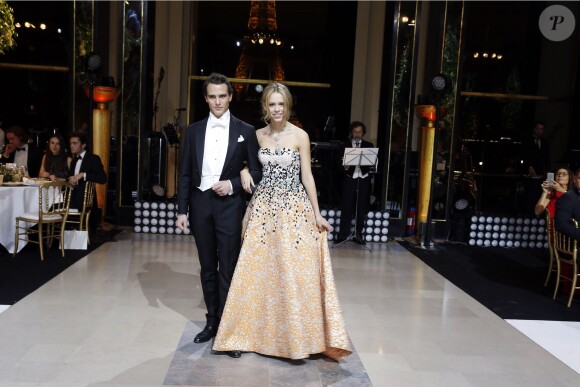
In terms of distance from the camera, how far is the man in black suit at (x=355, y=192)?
754 centimetres

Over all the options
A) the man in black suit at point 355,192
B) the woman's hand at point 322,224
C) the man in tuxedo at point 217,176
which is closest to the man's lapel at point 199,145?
the man in tuxedo at point 217,176

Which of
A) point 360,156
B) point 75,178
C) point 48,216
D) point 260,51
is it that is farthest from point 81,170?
point 260,51

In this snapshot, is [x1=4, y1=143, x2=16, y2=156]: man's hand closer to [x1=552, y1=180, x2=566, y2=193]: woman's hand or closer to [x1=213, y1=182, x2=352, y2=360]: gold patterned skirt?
[x1=213, y1=182, x2=352, y2=360]: gold patterned skirt

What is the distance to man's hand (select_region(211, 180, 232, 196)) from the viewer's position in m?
3.32

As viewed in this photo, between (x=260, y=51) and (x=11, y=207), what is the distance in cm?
757

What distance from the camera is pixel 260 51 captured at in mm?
12547

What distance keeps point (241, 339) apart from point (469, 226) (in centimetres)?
535

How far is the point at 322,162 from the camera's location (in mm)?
9930

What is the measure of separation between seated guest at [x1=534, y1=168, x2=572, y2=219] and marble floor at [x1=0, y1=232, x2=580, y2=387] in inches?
50.7

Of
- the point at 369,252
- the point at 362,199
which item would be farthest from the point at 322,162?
the point at 369,252

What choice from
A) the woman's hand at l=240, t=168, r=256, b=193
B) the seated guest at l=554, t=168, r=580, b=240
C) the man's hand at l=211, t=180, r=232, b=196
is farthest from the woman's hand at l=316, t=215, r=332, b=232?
the seated guest at l=554, t=168, r=580, b=240

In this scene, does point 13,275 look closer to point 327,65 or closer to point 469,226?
point 469,226

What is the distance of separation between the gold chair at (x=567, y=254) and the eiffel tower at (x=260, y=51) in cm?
791

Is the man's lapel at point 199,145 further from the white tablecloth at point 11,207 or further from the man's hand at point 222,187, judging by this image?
the white tablecloth at point 11,207
